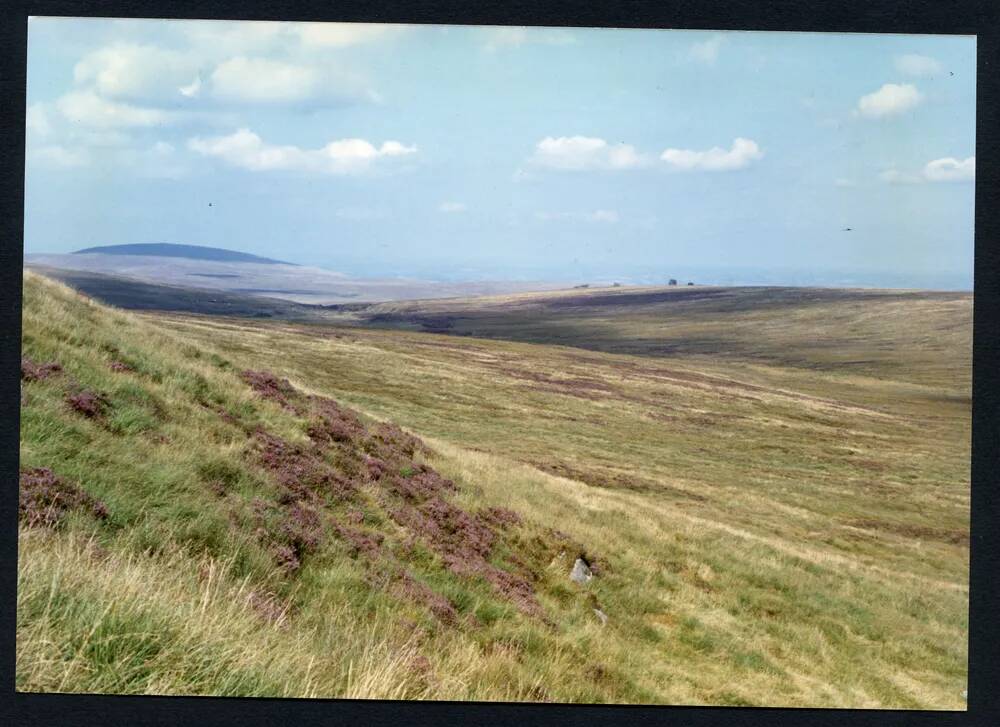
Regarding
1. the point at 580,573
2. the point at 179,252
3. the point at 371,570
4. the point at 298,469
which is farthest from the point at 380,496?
the point at 179,252

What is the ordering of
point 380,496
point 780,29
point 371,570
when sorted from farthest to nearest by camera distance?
1. point 380,496
2. point 371,570
3. point 780,29

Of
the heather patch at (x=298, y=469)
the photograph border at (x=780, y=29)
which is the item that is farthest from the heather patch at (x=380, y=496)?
the photograph border at (x=780, y=29)

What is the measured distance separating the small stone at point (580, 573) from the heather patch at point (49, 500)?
6199mm

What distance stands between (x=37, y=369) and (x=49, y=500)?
230 cm

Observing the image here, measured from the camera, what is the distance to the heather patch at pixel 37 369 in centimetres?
777

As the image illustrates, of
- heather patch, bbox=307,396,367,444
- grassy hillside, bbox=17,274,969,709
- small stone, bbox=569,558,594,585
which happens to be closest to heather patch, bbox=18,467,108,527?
grassy hillside, bbox=17,274,969,709

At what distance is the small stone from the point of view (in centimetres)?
1037

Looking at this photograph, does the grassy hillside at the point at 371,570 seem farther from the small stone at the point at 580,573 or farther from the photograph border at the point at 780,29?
the photograph border at the point at 780,29

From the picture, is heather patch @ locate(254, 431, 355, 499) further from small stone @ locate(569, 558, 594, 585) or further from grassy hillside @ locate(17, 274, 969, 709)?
small stone @ locate(569, 558, 594, 585)

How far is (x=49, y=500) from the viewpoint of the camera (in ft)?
20.6

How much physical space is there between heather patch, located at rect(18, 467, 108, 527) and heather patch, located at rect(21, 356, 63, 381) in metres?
1.64

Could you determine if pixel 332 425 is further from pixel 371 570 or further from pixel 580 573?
pixel 371 570

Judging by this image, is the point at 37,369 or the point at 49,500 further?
the point at 37,369

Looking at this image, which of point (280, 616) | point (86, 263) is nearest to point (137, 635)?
point (280, 616)
